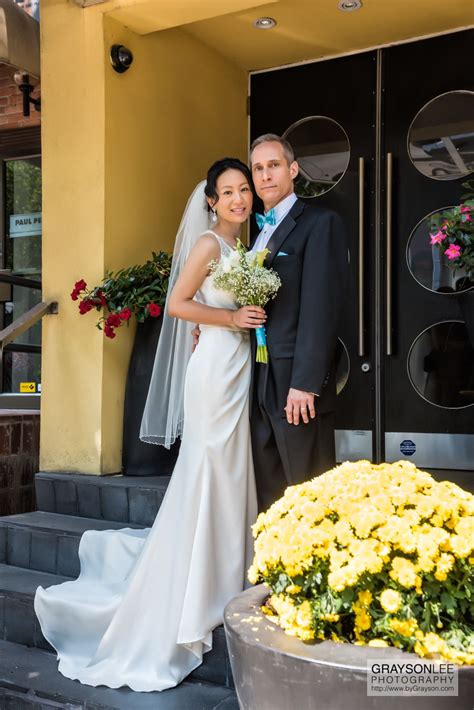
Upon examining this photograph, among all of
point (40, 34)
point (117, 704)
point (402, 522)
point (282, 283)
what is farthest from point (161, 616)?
point (40, 34)

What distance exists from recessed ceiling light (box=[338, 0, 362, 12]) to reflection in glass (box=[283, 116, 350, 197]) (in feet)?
2.45

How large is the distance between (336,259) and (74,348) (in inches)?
78.7

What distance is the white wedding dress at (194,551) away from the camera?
2.77 meters

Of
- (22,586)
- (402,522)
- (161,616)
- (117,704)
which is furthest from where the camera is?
(22,586)

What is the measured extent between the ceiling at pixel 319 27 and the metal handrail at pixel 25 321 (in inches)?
74.6

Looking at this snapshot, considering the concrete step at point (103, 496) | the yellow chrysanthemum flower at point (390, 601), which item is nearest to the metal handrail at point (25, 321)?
the concrete step at point (103, 496)

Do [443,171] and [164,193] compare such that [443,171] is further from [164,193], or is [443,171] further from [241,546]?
[241,546]

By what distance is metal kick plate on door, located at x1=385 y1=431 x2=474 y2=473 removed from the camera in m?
4.42

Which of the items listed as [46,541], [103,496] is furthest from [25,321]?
[46,541]

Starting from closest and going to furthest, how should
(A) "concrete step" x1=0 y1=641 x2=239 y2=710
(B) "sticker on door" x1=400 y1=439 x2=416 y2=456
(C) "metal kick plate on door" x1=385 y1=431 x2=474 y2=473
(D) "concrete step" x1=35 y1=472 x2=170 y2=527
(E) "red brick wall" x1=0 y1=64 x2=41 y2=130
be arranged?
(A) "concrete step" x1=0 y1=641 x2=239 y2=710 < (D) "concrete step" x1=35 y1=472 x2=170 y2=527 < (C) "metal kick plate on door" x1=385 y1=431 x2=474 y2=473 < (B) "sticker on door" x1=400 y1=439 x2=416 y2=456 < (E) "red brick wall" x1=0 y1=64 x2=41 y2=130

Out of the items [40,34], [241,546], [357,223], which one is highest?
[40,34]

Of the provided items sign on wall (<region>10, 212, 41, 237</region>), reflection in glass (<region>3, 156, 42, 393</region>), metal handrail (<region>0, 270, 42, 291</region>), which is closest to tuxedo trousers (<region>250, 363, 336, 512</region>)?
metal handrail (<region>0, 270, 42, 291</region>)

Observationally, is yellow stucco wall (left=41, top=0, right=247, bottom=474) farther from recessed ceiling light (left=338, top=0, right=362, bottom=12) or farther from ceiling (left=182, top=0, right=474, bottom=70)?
recessed ceiling light (left=338, top=0, right=362, bottom=12)

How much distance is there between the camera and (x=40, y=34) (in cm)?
445
